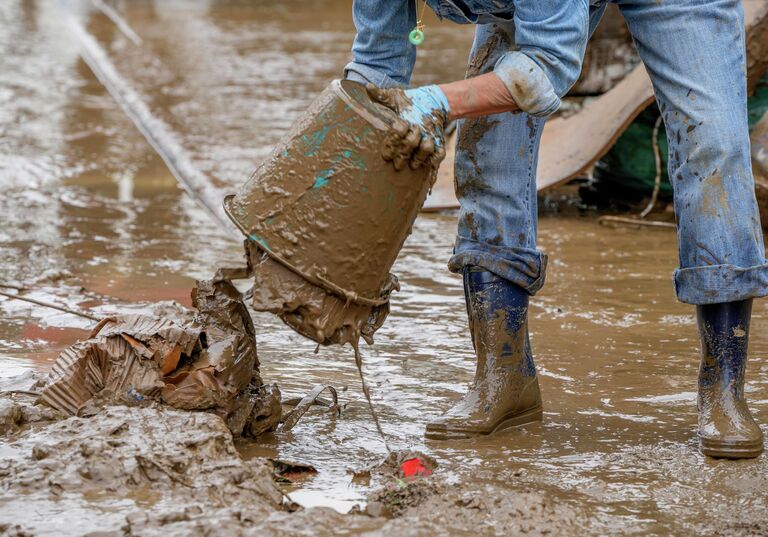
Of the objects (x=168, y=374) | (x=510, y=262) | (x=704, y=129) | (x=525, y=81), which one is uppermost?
(x=525, y=81)

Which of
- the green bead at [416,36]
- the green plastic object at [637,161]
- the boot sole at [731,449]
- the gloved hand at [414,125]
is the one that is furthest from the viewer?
the green plastic object at [637,161]

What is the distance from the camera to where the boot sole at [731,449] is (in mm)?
2734

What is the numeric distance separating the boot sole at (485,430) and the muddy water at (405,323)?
0.03 metres

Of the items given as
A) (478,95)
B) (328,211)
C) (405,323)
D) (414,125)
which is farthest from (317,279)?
(405,323)

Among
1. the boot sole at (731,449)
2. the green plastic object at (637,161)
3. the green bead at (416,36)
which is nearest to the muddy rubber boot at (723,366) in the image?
the boot sole at (731,449)

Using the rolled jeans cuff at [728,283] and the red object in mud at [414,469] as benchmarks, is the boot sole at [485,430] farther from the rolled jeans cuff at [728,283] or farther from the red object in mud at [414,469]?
the rolled jeans cuff at [728,283]

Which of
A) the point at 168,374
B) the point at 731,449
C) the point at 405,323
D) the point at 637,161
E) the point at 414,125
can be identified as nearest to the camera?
the point at 414,125

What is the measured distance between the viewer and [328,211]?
8.62 ft

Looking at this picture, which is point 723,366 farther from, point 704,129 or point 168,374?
point 168,374

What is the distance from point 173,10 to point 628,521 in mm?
14210

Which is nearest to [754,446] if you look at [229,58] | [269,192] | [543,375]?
[543,375]

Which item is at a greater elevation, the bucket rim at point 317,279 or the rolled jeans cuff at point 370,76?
the rolled jeans cuff at point 370,76

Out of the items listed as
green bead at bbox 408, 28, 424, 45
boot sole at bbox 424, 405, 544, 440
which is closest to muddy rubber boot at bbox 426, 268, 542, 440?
boot sole at bbox 424, 405, 544, 440

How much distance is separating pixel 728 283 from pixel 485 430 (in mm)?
649
